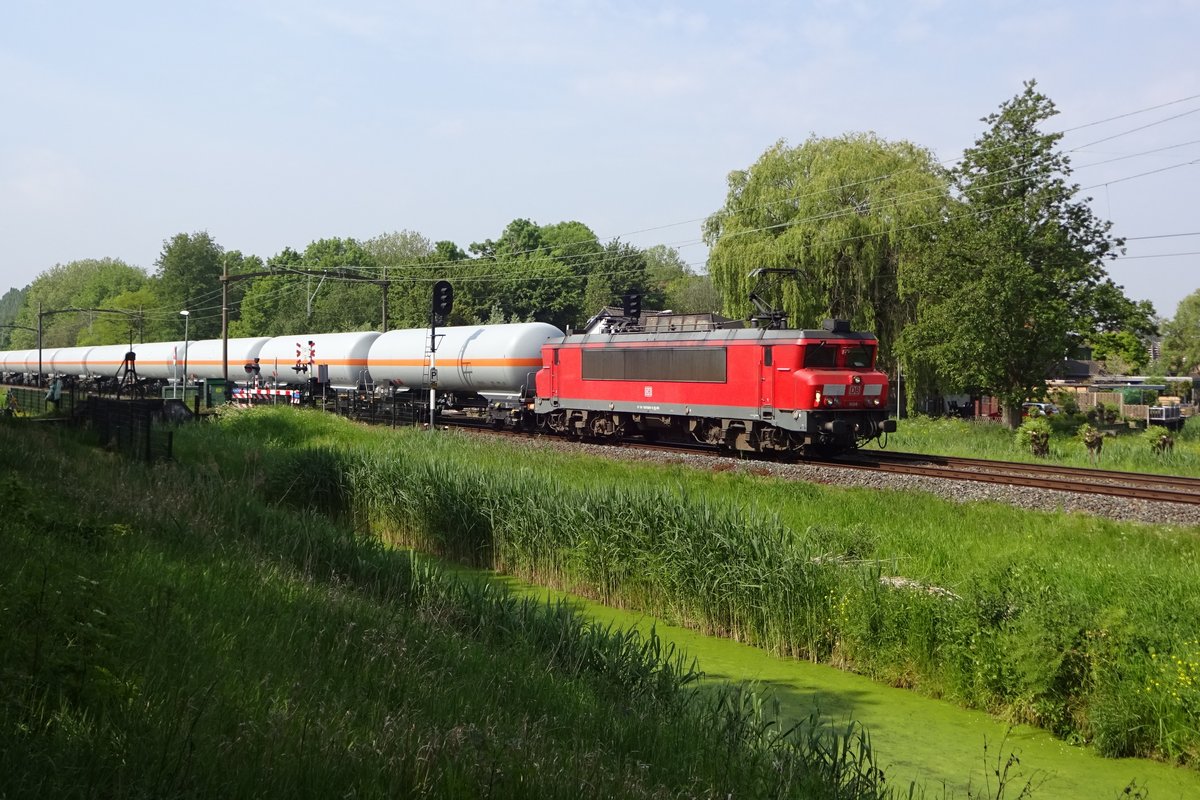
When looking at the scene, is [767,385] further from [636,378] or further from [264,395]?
[264,395]

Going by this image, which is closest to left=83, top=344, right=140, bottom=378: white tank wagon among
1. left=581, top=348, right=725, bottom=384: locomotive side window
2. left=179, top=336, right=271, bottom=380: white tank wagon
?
left=179, top=336, right=271, bottom=380: white tank wagon

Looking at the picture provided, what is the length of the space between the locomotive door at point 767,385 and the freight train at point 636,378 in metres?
0.03

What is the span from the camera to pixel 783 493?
17.3 metres

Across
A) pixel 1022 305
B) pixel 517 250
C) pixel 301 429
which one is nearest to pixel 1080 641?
pixel 301 429

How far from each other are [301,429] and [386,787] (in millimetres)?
25867

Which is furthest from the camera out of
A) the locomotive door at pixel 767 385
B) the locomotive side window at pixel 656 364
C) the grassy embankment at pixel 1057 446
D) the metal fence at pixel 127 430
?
the locomotive side window at pixel 656 364

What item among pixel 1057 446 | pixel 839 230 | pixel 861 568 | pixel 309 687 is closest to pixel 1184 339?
pixel 839 230

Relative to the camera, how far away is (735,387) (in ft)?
80.1

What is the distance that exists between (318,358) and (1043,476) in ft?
98.3

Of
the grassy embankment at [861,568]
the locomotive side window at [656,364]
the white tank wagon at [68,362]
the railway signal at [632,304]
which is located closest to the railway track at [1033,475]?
A: the locomotive side window at [656,364]

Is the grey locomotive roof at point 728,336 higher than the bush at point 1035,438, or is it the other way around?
the grey locomotive roof at point 728,336

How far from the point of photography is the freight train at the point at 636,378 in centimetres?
2317

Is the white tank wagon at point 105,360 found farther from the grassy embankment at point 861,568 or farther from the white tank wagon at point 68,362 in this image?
the grassy embankment at point 861,568

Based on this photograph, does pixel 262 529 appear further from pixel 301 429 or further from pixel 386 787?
pixel 301 429
